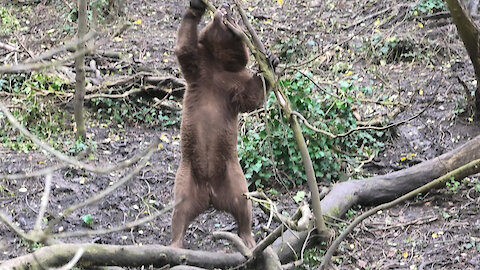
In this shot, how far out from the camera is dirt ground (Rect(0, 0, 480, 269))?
5.72 m

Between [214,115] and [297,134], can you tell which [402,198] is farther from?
[214,115]

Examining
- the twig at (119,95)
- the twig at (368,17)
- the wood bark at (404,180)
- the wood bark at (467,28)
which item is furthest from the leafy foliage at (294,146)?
the twig at (368,17)

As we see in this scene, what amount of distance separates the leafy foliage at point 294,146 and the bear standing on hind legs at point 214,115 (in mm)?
1469

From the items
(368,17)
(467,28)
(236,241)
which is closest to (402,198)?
(236,241)

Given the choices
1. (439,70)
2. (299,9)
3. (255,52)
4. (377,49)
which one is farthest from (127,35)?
(255,52)

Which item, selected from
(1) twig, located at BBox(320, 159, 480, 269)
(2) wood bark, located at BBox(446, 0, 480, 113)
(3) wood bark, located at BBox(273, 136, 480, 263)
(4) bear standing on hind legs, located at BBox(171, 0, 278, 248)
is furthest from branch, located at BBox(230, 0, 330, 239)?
(2) wood bark, located at BBox(446, 0, 480, 113)

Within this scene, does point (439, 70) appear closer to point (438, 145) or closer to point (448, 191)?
point (438, 145)

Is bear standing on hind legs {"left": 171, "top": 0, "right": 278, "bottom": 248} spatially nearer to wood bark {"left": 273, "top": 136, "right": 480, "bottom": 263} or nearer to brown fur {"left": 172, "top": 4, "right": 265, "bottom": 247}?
brown fur {"left": 172, "top": 4, "right": 265, "bottom": 247}

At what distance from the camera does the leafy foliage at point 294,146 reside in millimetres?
6945

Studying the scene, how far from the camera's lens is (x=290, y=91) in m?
7.17

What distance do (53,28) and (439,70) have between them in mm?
6985

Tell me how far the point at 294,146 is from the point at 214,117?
6.19 feet

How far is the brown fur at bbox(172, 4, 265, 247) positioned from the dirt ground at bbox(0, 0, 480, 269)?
65 centimetres

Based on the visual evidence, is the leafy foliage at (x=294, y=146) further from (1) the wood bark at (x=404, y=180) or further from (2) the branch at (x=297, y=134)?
(2) the branch at (x=297, y=134)
